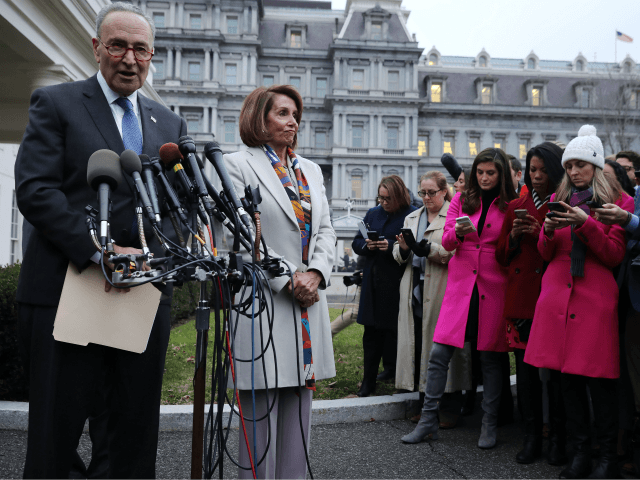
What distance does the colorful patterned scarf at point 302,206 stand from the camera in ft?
8.21

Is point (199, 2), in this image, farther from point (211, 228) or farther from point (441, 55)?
point (211, 228)

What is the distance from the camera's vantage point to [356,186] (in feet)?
143

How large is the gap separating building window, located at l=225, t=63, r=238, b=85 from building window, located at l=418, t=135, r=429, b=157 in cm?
1676

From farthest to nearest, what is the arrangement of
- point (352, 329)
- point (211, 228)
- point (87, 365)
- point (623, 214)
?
point (352, 329), point (623, 214), point (87, 365), point (211, 228)

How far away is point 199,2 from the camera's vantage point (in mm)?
41750

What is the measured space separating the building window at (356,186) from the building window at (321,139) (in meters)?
3.96

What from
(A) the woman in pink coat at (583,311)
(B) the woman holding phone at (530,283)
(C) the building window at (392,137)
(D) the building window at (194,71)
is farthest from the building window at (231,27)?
(A) the woman in pink coat at (583,311)

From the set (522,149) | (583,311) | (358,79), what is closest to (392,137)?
(358,79)

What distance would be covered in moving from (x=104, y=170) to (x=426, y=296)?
11.5ft

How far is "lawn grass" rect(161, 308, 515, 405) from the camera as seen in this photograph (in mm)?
5047

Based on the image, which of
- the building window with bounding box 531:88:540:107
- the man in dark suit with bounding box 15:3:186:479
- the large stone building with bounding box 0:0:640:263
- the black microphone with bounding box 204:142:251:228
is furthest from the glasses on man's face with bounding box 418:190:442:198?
the building window with bounding box 531:88:540:107

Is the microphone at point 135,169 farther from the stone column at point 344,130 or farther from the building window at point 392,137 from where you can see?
the building window at point 392,137

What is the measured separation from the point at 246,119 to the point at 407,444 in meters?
2.71

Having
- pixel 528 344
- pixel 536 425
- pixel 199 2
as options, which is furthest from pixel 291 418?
pixel 199 2
